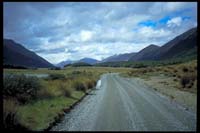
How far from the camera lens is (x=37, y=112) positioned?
502 inches

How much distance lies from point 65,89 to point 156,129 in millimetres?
13240

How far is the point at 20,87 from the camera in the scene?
53.0 feet

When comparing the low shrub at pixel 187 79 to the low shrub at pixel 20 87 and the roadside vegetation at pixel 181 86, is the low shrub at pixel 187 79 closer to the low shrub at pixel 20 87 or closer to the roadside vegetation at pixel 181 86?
the roadside vegetation at pixel 181 86

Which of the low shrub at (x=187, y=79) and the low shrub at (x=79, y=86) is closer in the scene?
the low shrub at (x=79, y=86)

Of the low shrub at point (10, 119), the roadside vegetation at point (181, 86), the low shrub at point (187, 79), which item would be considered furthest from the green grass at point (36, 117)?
the low shrub at point (187, 79)

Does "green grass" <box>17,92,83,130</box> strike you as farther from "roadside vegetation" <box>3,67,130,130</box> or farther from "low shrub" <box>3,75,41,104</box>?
"low shrub" <box>3,75,41,104</box>

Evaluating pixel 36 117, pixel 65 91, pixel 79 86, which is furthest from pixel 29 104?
pixel 79 86

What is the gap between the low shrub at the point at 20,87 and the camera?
15.2 m

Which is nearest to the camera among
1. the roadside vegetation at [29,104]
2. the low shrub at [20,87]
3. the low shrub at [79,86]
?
the roadside vegetation at [29,104]

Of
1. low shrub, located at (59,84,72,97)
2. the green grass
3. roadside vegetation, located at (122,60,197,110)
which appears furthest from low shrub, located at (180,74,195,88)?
the green grass

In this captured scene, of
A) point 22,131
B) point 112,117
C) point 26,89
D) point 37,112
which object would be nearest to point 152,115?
point 112,117

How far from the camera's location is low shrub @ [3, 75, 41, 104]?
15227 millimetres

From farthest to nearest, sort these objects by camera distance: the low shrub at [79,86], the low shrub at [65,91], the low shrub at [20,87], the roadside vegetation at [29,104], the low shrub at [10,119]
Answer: the low shrub at [79,86] → the low shrub at [65,91] → the low shrub at [20,87] → the roadside vegetation at [29,104] → the low shrub at [10,119]

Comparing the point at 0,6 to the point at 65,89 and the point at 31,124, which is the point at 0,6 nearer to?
the point at 31,124
